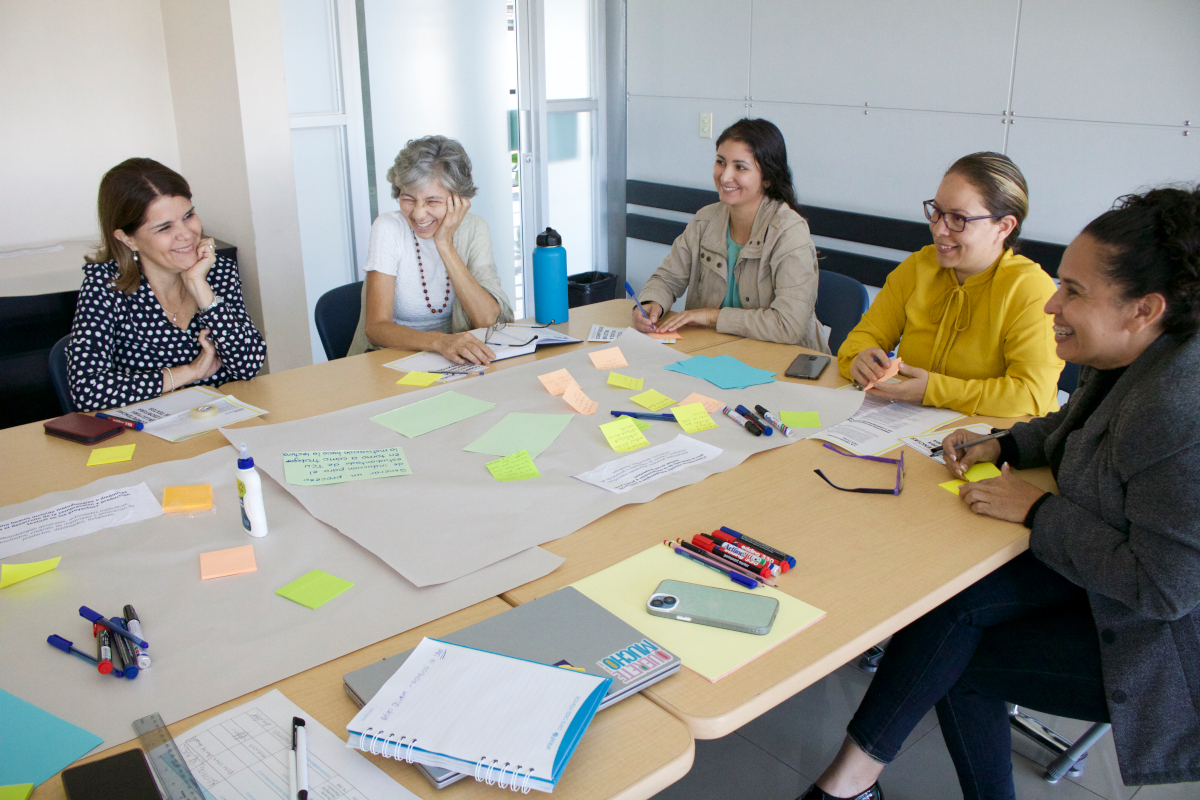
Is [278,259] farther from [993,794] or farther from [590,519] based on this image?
[993,794]

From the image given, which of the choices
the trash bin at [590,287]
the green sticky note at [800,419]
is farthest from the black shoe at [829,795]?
the trash bin at [590,287]

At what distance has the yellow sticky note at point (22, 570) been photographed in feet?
4.07

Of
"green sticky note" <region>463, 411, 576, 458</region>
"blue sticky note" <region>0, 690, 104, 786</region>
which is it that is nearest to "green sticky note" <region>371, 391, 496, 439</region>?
"green sticky note" <region>463, 411, 576, 458</region>

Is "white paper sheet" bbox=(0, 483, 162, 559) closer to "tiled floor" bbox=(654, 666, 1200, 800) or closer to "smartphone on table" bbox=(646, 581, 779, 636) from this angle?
"smartphone on table" bbox=(646, 581, 779, 636)

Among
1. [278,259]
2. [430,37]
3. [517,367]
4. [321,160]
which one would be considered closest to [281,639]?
[517,367]

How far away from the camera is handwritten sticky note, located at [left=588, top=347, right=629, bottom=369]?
2125mm

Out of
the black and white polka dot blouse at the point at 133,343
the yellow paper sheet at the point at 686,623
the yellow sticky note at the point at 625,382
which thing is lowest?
the yellow paper sheet at the point at 686,623

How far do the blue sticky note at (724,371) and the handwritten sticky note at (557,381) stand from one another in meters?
0.28

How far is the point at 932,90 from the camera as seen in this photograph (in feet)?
10.7

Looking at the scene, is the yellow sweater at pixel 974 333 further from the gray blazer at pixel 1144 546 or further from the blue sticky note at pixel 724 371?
the gray blazer at pixel 1144 546

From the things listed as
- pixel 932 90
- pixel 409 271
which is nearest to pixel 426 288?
pixel 409 271

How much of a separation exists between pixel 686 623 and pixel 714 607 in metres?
0.05

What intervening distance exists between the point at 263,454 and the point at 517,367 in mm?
703

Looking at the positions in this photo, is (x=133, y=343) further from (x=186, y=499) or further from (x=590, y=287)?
(x=590, y=287)
